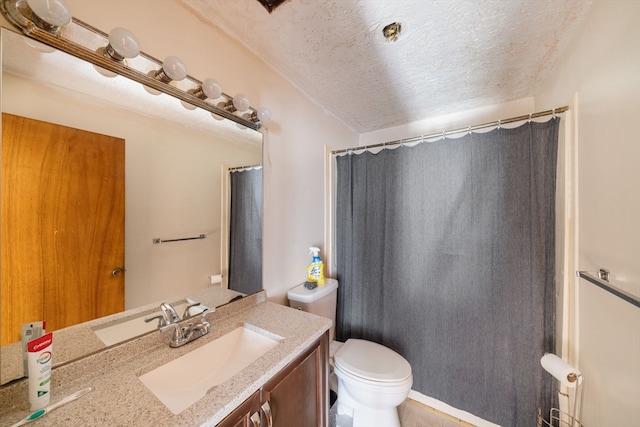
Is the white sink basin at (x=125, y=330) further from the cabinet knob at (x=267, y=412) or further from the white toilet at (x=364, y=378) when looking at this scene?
the white toilet at (x=364, y=378)

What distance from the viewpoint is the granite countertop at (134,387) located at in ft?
1.69

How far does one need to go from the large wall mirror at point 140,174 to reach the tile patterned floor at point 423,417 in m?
1.39

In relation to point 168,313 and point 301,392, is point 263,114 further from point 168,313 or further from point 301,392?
point 301,392

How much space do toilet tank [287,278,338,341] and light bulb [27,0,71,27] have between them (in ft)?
4.68

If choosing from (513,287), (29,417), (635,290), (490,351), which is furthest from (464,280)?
(29,417)

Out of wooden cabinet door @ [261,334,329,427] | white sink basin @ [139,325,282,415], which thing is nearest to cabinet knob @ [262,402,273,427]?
wooden cabinet door @ [261,334,329,427]

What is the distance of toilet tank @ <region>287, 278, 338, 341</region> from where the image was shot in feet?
4.48

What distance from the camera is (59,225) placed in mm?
637

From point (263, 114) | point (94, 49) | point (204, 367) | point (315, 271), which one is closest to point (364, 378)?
point (315, 271)

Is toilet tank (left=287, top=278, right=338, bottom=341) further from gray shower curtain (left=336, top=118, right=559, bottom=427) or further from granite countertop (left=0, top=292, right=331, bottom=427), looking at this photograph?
granite countertop (left=0, top=292, right=331, bottom=427)

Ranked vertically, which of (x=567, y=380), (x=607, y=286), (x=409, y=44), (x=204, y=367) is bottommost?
(x=567, y=380)

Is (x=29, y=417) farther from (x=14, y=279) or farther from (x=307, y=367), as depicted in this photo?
(x=307, y=367)

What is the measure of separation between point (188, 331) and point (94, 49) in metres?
1.05

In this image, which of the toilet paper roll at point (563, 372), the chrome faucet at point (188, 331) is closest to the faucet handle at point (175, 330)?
the chrome faucet at point (188, 331)
